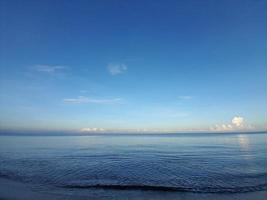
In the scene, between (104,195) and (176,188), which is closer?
(104,195)

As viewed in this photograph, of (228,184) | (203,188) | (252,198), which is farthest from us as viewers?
(228,184)

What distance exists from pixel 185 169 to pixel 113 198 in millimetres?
13918

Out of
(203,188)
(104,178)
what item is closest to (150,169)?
(104,178)

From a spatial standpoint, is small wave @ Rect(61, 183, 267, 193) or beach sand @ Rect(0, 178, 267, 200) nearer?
beach sand @ Rect(0, 178, 267, 200)

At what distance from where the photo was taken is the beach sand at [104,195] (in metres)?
16.8

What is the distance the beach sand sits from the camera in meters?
16.8

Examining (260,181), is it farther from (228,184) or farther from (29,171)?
(29,171)

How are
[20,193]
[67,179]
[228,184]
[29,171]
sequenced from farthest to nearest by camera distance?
[29,171], [67,179], [228,184], [20,193]

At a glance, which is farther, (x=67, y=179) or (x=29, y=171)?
(x=29, y=171)

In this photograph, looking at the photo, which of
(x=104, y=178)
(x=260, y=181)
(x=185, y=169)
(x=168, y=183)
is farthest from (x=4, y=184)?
(x=260, y=181)

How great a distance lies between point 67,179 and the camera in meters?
23.1

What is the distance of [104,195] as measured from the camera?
17594 millimetres

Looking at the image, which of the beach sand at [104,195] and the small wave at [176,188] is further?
the small wave at [176,188]

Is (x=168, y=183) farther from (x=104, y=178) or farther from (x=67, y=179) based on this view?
(x=67, y=179)
